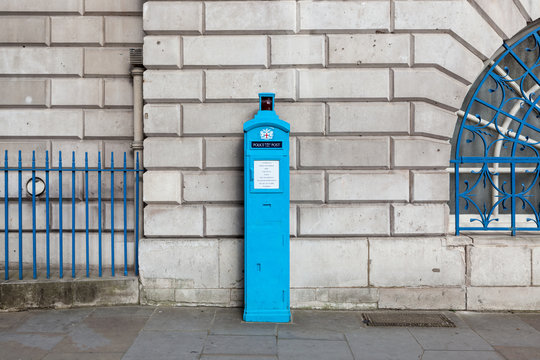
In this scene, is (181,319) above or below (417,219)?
below

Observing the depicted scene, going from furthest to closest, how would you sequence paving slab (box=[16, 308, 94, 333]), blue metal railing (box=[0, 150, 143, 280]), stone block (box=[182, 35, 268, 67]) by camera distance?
blue metal railing (box=[0, 150, 143, 280]) → stone block (box=[182, 35, 268, 67]) → paving slab (box=[16, 308, 94, 333])

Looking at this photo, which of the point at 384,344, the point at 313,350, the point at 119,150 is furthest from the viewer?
the point at 119,150

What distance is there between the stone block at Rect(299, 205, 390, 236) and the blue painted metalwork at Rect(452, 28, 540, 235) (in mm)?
1204

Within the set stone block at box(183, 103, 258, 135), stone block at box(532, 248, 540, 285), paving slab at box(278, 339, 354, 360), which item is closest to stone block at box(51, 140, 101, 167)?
stone block at box(183, 103, 258, 135)

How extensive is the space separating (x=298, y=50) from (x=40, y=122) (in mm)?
3538

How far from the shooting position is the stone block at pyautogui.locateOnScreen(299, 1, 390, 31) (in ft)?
18.4

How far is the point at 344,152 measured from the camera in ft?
18.5

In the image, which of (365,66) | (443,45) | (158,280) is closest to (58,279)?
(158,280)

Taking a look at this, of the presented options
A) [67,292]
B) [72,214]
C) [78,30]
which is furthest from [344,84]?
[67,292]

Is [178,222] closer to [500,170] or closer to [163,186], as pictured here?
[163,186]

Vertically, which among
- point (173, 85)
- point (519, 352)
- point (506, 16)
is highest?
point (506, 16)

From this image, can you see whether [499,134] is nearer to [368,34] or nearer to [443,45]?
[443,45]

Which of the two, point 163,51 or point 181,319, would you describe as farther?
point 163,51

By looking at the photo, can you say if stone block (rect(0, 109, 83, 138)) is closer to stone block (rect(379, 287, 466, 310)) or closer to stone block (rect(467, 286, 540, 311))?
stone block (rect(379, 287, 466, 310))
